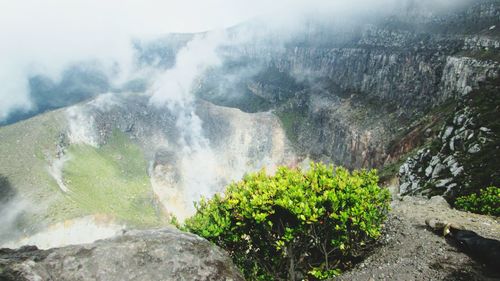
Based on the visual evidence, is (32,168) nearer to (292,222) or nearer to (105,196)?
(105,196)

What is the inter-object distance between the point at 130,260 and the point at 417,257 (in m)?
15.0

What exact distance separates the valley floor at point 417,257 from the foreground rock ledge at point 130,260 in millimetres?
8343

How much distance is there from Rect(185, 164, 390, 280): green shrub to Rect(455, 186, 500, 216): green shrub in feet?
53.2

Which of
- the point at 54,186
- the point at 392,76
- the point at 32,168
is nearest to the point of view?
the point at 392,76

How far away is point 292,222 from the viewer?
69.6 feet

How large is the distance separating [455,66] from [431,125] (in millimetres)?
15920

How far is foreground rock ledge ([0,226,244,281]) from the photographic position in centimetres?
1434

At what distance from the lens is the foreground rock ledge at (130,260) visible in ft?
47.1

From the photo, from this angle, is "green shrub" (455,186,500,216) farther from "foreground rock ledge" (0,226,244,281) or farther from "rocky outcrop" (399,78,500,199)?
"foreground rock ledge" (0,226,244,281)

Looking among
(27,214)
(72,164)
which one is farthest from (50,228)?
(72,164)

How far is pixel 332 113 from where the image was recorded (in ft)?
590

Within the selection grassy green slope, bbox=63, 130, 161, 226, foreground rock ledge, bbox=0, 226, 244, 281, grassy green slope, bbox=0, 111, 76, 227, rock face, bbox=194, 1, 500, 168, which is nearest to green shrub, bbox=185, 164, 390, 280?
foreground rock ledge, bbox=0, 226, 244, 281

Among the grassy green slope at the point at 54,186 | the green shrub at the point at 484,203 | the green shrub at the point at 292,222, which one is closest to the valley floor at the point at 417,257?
the green shrub at the point at 292,222

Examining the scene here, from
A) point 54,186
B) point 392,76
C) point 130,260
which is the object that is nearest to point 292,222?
point 130,260
